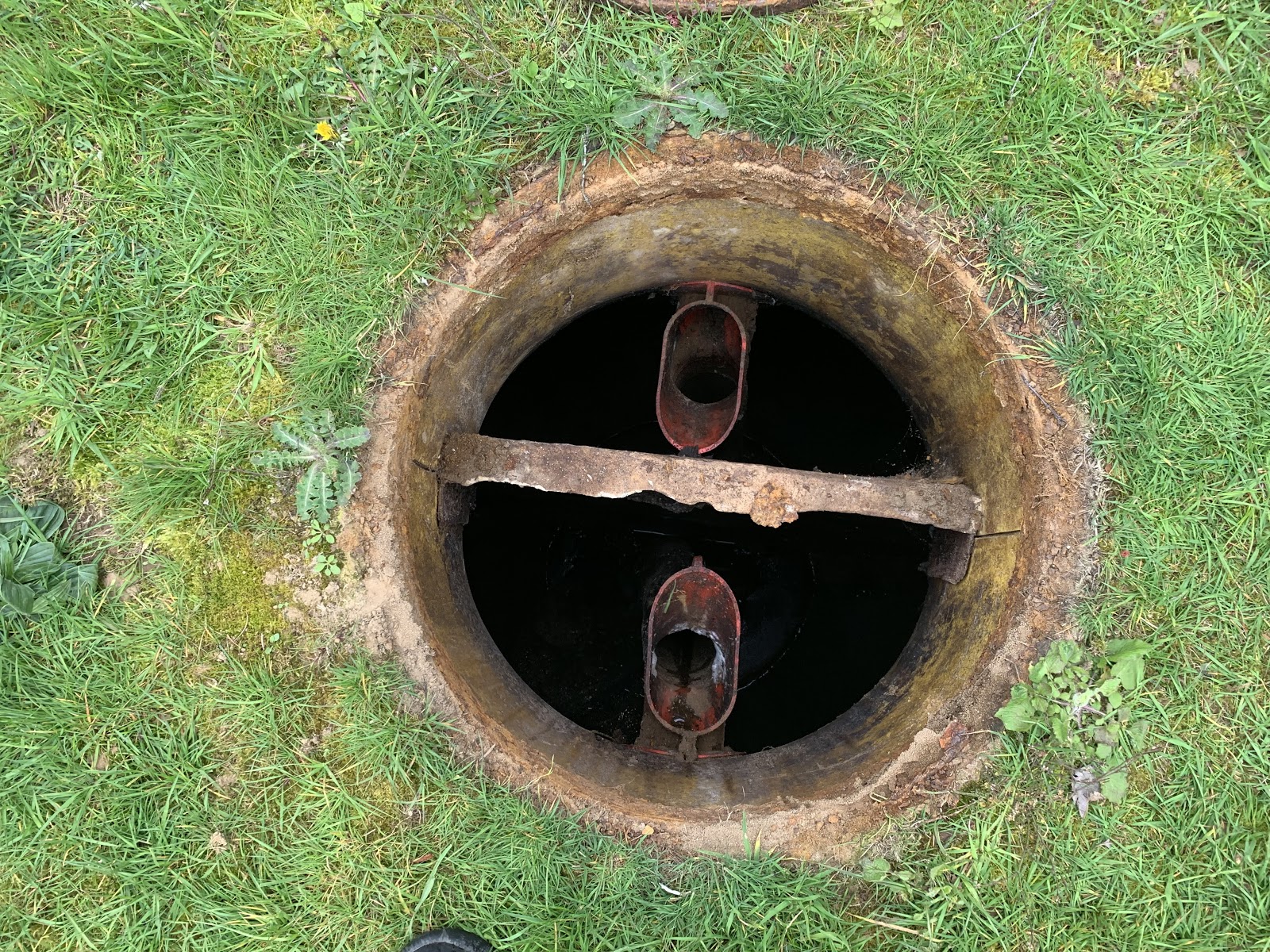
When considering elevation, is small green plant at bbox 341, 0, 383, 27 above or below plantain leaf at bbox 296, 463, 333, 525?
above

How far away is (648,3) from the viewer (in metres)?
2.16

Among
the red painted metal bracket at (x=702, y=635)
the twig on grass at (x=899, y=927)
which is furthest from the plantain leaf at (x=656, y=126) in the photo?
the twig on grass at (x=899, y=927)

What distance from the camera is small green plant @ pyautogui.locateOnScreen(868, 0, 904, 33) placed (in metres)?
2.17

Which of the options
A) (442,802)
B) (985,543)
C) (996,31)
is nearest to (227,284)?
(442,802)

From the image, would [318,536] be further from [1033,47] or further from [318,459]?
[1033,47]

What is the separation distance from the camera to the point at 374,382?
7.29ft

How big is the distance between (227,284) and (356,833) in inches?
64.8

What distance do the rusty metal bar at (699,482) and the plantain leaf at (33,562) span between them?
1.13 meters

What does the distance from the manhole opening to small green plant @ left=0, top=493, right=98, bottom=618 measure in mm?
1677

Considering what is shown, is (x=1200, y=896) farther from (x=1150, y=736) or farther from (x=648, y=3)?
(x=648, y=3)

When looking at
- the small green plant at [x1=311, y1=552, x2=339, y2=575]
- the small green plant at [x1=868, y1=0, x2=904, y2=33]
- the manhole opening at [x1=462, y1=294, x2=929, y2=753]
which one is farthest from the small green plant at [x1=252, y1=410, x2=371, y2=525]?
the small green plant at [x1=868, y1=0, x2=904, y2=33]

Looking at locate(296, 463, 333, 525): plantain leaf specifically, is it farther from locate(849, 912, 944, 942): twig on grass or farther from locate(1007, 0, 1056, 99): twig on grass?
locate(1007, 0, 1056, 99): twig on grass

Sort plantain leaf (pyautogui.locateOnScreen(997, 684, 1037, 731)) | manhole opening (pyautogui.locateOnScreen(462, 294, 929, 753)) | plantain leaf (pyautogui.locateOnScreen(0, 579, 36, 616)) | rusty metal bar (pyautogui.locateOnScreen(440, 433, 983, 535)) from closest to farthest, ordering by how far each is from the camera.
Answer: plantain leaf (pyautogui.locateOnScreen(0, 579, 36, 616)), plantain leaf (pyautogui.locateOnScreen(997, 684, 1037, 731)), rusty metal bar (pyautogui.locateOnScreen(440, 433, 983, 535)), manhole opening (pyautogui.locateOnScreen(462, 294, 929, 753))

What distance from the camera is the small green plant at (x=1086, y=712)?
Result: 2.15m
